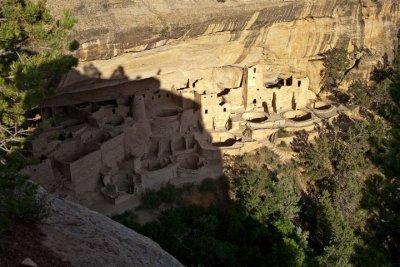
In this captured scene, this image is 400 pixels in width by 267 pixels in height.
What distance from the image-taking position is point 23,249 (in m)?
5.16

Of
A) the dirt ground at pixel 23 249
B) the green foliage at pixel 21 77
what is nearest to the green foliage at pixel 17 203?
the green foliage at pixel 21 77

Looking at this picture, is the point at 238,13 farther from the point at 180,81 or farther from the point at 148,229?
the point at 148,229

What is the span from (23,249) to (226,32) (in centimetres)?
990

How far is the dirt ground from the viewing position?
16.3 feet

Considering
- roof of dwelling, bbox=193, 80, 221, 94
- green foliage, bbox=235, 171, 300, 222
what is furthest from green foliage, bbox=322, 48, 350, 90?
green foliage, bbox=235, 171, 300, 222

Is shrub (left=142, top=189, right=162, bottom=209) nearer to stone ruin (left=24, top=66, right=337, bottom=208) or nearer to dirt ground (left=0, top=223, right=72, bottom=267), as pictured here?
stone ruin (left=24, top=66, right=337, bottom=208)

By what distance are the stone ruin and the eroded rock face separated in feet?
14.1

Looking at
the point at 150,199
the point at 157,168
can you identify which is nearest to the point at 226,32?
the point at 157,168

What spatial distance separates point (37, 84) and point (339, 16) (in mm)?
12354

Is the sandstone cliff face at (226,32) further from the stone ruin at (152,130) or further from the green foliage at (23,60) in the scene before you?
the green foliage at (23,60)

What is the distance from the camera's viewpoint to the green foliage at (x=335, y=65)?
16.9 m

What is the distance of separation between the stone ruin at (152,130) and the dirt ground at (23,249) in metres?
4.94

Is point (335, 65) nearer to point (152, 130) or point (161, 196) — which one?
point (152, 130)

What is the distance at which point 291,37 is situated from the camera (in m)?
15.8
